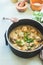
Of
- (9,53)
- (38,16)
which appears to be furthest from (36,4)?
(9,53)

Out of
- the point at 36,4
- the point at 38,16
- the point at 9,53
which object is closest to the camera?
the point at 9,53

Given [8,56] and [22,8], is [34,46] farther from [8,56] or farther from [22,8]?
[22,8]

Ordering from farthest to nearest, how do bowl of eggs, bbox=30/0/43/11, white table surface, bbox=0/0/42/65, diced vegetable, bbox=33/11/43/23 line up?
bowl of eggs, bbox=30/0/43/11, diced vegetable, bbox=33/11/43/23, white table surface, bbox=0/0/42/65

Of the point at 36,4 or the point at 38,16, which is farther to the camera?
the point at 36,4

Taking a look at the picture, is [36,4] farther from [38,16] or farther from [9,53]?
[9,53]

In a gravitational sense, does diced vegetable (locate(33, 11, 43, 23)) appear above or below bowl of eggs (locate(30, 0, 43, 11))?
below

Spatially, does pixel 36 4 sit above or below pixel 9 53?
above

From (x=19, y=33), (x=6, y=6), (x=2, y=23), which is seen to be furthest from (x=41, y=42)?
(x=6, y=6)

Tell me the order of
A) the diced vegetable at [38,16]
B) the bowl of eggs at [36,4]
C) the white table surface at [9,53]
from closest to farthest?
the white table surface at [9,53] → the diced vegetable at [38,16] → the bowl of eggs at [36,4]

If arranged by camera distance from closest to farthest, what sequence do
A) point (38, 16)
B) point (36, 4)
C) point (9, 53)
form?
point (9, 53)
point (38, 16)
point (36, 4)

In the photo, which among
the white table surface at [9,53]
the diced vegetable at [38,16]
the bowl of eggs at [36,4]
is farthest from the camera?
the bowl of eggs at [36,4]

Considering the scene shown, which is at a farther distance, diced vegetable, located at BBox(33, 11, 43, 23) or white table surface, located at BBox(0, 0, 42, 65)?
diced vegetable, located at BBox(33, 11, 43, 23)
